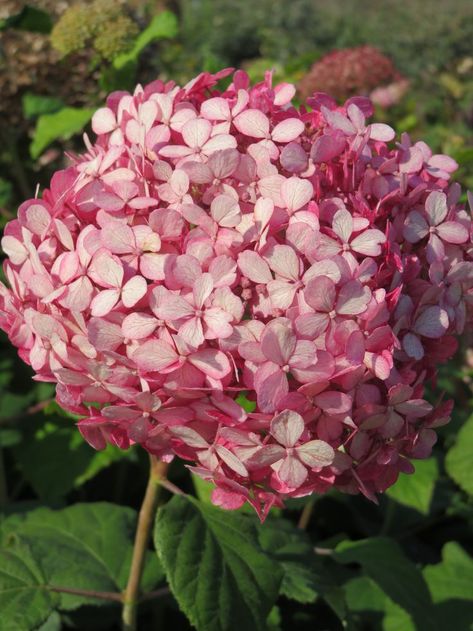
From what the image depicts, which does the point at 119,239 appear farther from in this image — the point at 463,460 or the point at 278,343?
the point at 463,460

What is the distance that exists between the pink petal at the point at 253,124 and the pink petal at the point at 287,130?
0.05 feet

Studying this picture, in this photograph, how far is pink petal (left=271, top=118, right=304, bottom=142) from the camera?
3.83 ft

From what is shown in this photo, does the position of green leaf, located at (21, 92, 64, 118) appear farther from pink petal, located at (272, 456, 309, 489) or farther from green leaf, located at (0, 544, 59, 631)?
pink petal, located at (272, 456, 309, 489)

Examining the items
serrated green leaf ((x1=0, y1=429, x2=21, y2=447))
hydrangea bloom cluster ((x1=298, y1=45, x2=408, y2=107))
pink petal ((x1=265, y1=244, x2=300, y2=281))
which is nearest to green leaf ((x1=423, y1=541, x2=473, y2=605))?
serrated green leaf ((x1=0, y1=429, x2=21, y2=447))

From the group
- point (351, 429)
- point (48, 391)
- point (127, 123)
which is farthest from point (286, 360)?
point (48, 391)

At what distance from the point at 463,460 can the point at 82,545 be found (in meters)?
0.98

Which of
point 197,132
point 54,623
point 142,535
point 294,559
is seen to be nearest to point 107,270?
point 197,132

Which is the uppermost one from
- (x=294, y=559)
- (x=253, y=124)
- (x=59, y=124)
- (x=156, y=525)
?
(x=253, y=124)

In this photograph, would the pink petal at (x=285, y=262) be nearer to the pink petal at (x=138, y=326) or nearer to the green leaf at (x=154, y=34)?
the pink petal at (x=138, y=326)

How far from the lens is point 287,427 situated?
1.03 m

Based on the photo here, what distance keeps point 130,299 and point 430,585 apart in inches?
57.2

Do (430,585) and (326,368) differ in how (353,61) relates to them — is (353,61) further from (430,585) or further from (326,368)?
(326,368)

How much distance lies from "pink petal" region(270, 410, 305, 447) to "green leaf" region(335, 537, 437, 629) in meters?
0.80

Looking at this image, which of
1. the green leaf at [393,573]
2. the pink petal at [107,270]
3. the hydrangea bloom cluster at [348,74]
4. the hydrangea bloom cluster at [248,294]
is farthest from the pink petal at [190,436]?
the hydrangea bloom cluster at [348,74]
